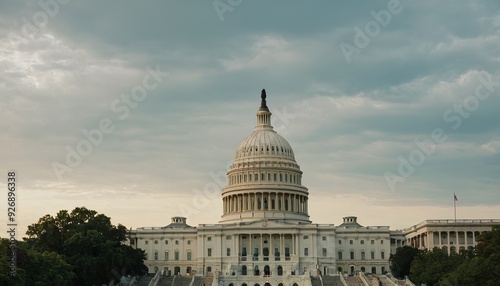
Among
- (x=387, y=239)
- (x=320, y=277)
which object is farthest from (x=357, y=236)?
(x=320, y=277)

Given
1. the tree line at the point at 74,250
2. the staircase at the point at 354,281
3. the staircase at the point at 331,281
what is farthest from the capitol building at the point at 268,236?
the tree line at the point at 74,250

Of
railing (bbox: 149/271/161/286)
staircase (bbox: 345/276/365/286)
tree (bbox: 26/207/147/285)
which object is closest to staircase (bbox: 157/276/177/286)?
railing (bbox: 149/271/161/286)

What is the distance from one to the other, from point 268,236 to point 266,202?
11208 mm

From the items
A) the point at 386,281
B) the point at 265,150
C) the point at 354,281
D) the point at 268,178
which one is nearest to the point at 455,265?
the point at 386,281

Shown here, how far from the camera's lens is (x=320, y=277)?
5979 inches

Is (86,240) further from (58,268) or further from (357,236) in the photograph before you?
(357,236)

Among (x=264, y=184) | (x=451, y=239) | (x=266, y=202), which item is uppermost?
(x=264, y=184)

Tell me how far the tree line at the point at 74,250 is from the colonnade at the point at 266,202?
41.1 metres

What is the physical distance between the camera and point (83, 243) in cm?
12975

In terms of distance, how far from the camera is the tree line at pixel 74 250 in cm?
11200

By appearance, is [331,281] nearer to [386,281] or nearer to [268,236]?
[386,281]

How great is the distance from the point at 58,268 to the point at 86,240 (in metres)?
13.5

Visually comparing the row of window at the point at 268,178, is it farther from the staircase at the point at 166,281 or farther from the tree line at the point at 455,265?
the staircase at the point at 166,281

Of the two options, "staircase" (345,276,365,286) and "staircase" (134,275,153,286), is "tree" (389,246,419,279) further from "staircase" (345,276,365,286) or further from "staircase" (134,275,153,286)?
"staircase" (134,275,153,286)
